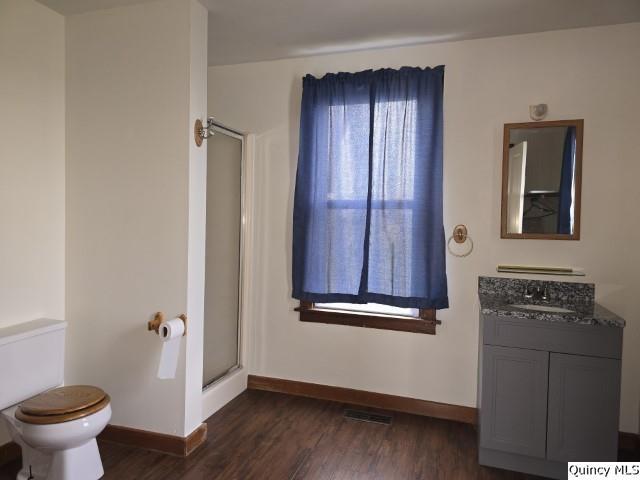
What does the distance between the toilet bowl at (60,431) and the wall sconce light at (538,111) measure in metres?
2.82

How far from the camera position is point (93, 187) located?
8.08 feet

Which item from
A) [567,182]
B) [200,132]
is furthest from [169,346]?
[567,182]

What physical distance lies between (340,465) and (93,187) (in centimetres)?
205

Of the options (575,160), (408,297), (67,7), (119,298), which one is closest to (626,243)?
(575,160)

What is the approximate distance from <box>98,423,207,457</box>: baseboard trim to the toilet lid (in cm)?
A: 46

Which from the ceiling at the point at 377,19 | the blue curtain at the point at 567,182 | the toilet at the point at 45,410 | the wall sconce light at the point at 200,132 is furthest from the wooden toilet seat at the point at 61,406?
the blue curtain at the point at 567,182

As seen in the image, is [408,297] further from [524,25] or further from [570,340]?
[524,25]

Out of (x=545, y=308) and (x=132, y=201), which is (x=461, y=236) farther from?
(x=132, y=201)

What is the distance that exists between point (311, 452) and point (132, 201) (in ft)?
5.60

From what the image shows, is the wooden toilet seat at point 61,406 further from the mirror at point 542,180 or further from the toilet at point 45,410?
the mirror at point 542,180

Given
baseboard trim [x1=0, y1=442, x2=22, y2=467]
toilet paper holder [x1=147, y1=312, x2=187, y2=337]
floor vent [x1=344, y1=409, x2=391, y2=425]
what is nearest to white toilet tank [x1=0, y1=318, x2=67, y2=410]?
baseboard trim [x1=0, y1=442, x2=22, y2=467]

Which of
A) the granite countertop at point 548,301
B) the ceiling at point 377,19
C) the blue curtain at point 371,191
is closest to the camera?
the granite countertop at point 548,301

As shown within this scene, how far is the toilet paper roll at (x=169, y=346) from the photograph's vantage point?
2203 mm

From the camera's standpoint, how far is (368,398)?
2992 mm
